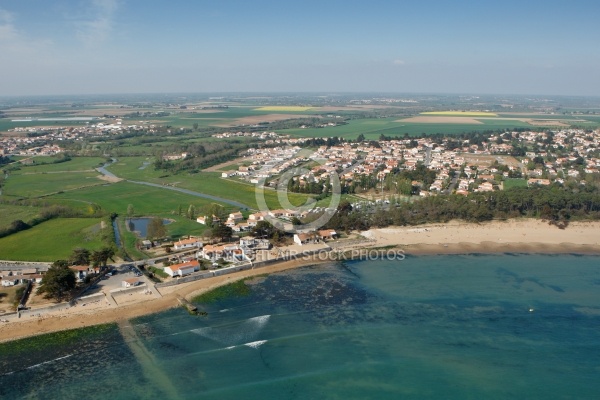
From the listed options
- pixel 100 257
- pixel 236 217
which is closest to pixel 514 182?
pixel 236 217

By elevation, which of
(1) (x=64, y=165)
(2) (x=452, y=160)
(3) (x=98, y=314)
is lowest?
(3) (x=98, y=314)

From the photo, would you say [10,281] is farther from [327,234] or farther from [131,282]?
[327,234]

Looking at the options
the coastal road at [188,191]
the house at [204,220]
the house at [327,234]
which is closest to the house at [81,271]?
the house at [204,220]

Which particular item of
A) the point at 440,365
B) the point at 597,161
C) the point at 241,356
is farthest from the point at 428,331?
the point at 597,161

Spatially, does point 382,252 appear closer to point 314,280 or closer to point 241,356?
point 314,280

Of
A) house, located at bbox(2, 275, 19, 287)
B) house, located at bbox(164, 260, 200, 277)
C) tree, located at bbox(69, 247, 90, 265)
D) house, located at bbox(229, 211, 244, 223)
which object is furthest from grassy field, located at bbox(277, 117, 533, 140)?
house, located at bbox(2, 275, 19, 287)

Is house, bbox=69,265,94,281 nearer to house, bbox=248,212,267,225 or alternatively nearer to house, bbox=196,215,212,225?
house, bbox=196,215,212,225
